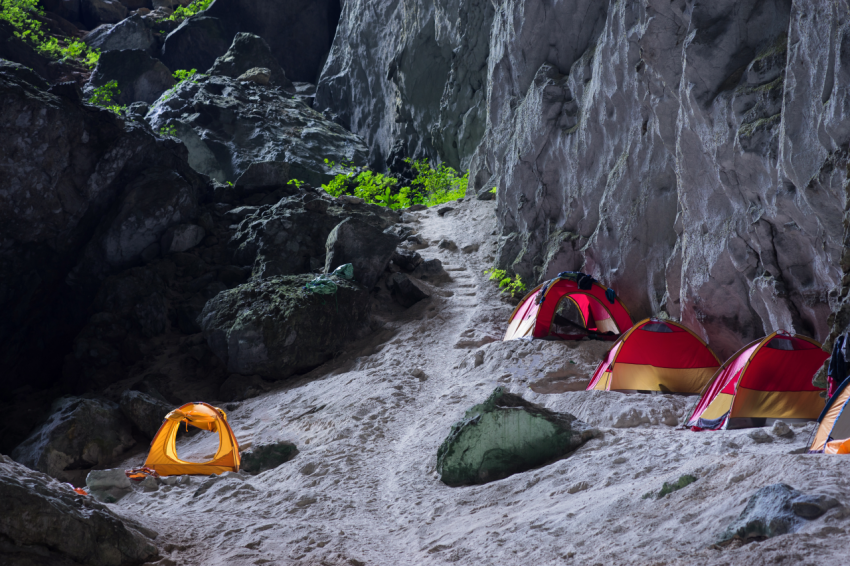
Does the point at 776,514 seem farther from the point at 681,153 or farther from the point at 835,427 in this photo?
the point at 681,153

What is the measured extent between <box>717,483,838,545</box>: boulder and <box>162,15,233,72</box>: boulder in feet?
118

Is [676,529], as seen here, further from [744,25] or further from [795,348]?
[744,25]

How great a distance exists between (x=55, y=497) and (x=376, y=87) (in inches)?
1179

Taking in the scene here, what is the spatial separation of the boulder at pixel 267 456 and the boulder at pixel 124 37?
30.4 m

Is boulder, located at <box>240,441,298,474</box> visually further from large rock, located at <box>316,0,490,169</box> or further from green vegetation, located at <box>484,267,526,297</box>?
large rock, located at <box>316,0,490,169</box>

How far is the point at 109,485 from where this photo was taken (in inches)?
Result: 250

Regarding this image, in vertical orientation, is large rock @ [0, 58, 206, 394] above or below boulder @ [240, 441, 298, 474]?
above

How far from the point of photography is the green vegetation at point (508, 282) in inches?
509

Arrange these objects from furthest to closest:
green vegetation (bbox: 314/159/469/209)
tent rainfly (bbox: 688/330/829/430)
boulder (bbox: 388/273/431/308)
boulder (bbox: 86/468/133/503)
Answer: green vegetation (bbox: 314/159/469/209)
boulder (bbox: 388/273/431/308)
boulder (bbox: 86/468/133/503)
tent rainfly (bbox: 688/330/829/430)

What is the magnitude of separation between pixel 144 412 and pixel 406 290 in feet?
21.3

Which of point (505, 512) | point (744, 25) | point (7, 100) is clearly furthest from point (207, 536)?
point (7, 100)

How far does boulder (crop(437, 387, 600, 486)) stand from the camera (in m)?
5.28

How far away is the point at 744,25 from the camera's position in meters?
6.87

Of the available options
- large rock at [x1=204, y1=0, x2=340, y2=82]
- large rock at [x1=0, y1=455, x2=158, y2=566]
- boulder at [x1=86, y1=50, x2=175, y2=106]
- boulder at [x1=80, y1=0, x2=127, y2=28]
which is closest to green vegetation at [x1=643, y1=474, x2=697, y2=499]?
large rock at [x1=0, y1=455, x2=158, y2=566]
